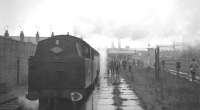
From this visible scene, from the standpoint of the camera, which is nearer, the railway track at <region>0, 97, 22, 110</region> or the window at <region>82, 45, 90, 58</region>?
the railway track at <region>0, 97, 22, 110</region>

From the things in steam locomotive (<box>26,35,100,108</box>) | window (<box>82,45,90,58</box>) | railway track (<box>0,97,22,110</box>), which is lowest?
railway track (<box>0,97,22,110</box>)

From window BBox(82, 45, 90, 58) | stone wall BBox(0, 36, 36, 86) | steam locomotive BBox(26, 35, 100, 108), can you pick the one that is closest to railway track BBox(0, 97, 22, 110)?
steam locomotive BBox(26, 35, 100, 108)

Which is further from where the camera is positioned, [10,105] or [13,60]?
[13,60]

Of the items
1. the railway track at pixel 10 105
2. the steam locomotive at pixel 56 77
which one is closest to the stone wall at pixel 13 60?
the railway track at pixel 10 105

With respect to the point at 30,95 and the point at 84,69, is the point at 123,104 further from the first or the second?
the point at 30,95

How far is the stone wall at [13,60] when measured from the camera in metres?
14.3

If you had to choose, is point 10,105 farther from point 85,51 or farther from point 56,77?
point 85,51

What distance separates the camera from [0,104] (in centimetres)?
909

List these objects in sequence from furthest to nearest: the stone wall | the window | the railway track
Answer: the stone wall → the window → the railway track

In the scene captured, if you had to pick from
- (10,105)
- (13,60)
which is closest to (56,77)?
(10,105)

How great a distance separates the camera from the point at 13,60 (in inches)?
628

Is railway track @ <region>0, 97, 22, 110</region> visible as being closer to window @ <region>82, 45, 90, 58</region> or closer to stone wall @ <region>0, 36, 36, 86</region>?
window @ <region>82, 45, 90, 58</region>

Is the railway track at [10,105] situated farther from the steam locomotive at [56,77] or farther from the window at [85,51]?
the window at [85,51]

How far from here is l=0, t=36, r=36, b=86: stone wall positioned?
1427 centimetres
